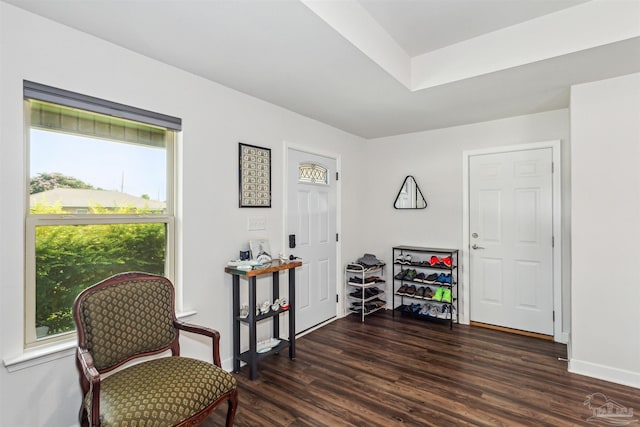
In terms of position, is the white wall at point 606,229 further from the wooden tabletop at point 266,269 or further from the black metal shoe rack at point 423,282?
the wooden tabletop at point 266,269

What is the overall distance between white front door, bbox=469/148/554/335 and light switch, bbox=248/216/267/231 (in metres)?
2.46

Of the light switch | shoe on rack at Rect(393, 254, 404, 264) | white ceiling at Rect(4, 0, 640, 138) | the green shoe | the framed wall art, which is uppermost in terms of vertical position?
white ceiling at Rect(4, 0, 640, 138)

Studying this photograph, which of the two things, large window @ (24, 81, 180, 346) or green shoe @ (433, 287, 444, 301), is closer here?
large window @ (24, 81, 180, 346)

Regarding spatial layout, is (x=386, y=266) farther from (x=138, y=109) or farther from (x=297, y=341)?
(x=138, y=109)

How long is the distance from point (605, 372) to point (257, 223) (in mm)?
3107

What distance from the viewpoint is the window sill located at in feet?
5.54

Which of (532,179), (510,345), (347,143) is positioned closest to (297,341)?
(510,345)

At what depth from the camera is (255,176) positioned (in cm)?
305

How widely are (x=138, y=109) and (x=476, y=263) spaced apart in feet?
12.3

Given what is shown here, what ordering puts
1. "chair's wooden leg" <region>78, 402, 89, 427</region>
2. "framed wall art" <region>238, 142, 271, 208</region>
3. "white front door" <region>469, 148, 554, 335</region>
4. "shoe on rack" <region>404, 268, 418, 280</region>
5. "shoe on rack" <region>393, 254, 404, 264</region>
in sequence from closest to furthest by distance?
"chair's wooden leg" <region>78, 402, 89, 427</region>
"framed wall art" <region>238, 142, 271, 208</region>
"white front door" <region>469, 148, 554, 335</region>
"shoe on rack" <region>404, 268, 418, 280</region>
"shoe on rack" <region>393, 254, 404, 264</region>

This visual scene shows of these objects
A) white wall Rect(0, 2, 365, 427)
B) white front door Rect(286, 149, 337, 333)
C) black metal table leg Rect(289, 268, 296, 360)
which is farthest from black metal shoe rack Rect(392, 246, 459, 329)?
white wall Rect(0, 2, 365, 427)

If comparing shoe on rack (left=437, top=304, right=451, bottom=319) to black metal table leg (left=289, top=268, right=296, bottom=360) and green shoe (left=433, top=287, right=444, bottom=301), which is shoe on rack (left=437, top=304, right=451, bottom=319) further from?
black metal table leg (left=289, top=268, right=296, bottom=360)

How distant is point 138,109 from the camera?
2.23 metres

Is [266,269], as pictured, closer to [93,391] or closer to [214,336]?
[214,336]
